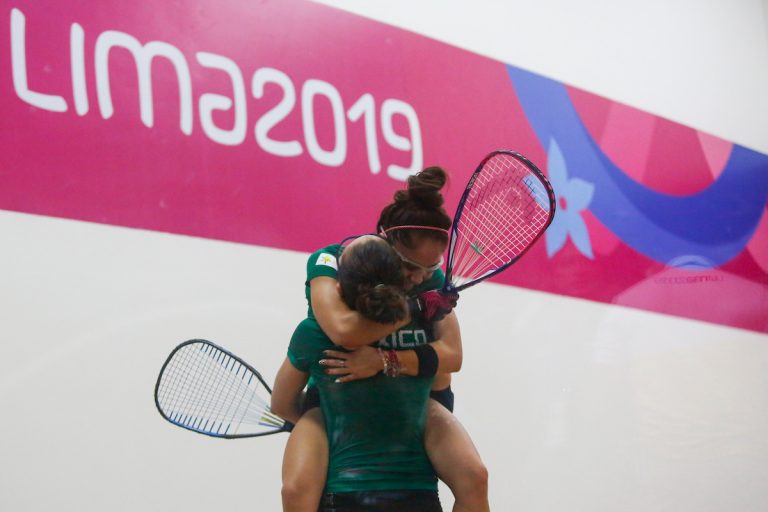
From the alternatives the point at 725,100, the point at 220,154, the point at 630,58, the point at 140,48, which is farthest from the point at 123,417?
the point at 725,100

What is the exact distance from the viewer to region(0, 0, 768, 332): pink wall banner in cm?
219

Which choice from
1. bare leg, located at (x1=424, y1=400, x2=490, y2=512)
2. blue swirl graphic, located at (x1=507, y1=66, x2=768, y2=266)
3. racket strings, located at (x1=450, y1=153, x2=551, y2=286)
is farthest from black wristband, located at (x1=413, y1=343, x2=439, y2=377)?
blue swirl graphic, located at (x1=507, y1=66, x2=768, y2=266)

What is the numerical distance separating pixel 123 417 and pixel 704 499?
237cm

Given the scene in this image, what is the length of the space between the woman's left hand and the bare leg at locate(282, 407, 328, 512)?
0.12m

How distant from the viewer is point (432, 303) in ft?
5.37

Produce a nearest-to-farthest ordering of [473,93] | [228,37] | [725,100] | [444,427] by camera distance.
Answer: [444,427] → [228,37] → [473,93] → [725,100]

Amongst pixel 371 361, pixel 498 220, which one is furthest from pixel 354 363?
pixel 498 220

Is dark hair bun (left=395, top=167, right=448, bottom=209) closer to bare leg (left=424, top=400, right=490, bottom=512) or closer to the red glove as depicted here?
the red glove

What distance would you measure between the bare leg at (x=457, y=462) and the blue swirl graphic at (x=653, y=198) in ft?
5.66

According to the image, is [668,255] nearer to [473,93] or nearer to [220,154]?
[473,93]

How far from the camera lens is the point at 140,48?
233 cm

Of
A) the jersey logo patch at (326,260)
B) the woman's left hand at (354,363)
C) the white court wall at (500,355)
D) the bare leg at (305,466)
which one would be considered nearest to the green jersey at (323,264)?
the jersey logo patch at (326,260)

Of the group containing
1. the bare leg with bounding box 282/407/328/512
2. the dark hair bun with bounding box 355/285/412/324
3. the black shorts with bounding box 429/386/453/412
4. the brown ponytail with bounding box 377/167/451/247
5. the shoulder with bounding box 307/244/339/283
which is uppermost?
the brown ponytail with bounding box 377/167/451/247

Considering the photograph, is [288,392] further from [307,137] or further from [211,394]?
[307,137]
